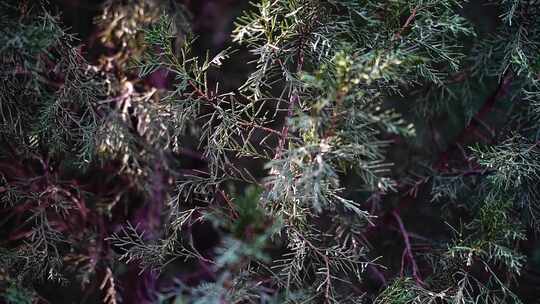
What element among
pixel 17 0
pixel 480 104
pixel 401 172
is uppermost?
pixel 17 0

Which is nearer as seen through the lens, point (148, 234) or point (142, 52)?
point (142, 52)

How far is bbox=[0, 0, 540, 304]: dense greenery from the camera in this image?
4.12 ft

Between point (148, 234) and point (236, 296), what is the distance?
2.25 feet

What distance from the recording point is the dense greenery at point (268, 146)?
4.12 feet

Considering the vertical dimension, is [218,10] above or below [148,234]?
above

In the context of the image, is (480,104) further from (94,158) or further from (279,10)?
(94,158)

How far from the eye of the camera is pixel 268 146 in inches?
61.2

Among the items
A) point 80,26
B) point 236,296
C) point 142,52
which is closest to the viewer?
point 236,296

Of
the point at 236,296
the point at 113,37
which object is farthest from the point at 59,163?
the point at 236,296

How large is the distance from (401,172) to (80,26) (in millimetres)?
1539

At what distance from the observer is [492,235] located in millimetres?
1399

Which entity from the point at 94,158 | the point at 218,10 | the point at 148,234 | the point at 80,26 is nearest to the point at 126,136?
the point at 94,158

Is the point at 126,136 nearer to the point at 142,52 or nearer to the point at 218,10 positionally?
the point at 142,52

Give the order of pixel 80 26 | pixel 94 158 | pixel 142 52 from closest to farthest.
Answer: pixel 142 52 → pixel 94 158 → pixel 80 26
